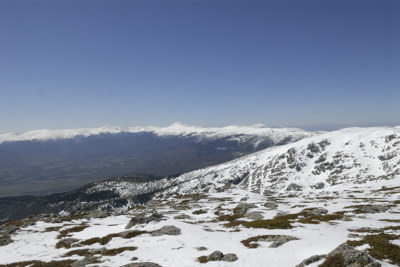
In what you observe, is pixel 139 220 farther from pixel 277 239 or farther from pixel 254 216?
pixel 277 239

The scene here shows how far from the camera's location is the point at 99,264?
2403cm

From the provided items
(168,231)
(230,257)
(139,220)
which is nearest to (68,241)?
(139,220)

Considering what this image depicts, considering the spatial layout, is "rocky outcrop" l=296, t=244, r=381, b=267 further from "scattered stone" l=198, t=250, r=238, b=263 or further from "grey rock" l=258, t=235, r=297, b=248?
"grey rock" l=258, t=235, r=297, b=248

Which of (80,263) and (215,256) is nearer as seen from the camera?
(215,256)

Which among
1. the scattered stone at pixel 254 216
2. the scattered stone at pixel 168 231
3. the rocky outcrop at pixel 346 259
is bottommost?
the scattered stone at pixel 254 216

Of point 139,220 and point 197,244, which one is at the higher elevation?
point 197,244

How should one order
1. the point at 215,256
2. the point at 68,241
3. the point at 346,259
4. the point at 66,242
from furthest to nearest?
the point at 68,241 < the point at 66,242 < the point at 215,256 < the point at 346,259

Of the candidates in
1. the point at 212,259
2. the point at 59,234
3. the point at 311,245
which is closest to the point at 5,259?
the point at 59,234

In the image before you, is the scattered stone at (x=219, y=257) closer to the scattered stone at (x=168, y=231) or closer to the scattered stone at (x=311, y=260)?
the scattered stone at (x=311, y=260)

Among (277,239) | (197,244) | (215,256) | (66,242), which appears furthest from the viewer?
(66,242)

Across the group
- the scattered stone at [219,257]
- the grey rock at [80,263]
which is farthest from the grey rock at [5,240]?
the scattered stone at [219,257]

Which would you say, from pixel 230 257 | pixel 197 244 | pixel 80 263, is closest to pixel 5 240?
pixel 80 263

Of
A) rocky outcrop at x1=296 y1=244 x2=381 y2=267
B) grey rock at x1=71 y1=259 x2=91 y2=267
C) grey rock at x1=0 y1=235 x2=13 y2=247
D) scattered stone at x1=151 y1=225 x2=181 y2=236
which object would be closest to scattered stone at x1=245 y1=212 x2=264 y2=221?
scattered stone at x1=151 y1=225 x2=181 y2=236

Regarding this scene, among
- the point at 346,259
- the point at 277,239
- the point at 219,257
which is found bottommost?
the point at 277,239
